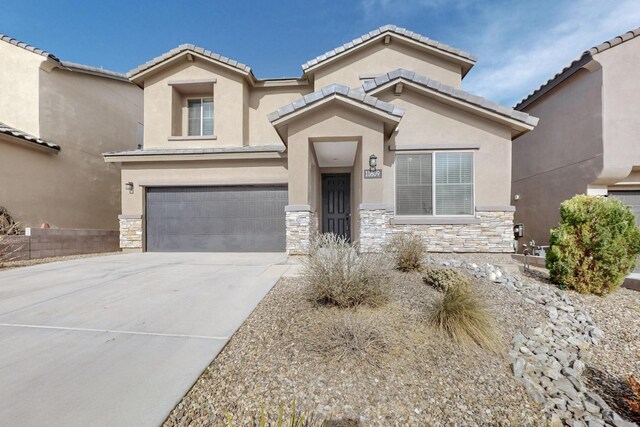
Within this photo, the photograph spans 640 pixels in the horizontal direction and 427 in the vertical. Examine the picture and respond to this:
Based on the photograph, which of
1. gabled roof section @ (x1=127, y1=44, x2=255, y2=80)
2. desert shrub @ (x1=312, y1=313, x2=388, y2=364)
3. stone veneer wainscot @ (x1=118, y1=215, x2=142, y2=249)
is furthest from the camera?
gabled roof section @ (x1=127, y1=44, x2=255, y2=80)

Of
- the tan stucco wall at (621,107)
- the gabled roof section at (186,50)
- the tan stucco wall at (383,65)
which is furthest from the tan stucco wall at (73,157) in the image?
the tan stucco wall at (621,107)

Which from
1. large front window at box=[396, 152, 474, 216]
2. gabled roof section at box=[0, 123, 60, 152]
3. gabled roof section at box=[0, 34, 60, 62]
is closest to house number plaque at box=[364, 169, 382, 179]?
large front window at box=[396, 152, 474, 216]

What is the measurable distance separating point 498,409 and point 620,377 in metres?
2.08

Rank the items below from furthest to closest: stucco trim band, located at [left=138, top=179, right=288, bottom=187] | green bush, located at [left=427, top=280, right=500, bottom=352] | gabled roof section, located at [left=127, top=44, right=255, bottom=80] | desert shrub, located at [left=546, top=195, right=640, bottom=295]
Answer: gabled roof section, located at [left=127, top=44, right=255, bottom=80], stucco trim band, located at [left=138, top=179, right=288, bottom=187], desert shrub, located at [left=546, top=195, right=640, bottom=295], green bush, located at [left=427, top=280, right=500, bottom=352]

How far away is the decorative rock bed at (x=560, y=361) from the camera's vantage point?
2.35m

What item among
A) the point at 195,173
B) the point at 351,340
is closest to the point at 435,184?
the point at 351,340

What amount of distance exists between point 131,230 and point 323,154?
298 inches

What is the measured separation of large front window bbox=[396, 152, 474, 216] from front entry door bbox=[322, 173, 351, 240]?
2.49m

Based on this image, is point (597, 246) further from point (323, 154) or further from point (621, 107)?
point (621, 107)

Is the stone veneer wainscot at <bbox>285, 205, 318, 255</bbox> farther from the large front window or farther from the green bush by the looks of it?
the green bush

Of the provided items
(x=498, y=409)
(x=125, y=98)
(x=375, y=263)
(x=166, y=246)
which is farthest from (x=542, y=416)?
(x=125, y=98)

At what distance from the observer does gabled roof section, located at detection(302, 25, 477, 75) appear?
1000 cm

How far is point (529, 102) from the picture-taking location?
11.8 meters

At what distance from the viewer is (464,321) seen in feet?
10.3
